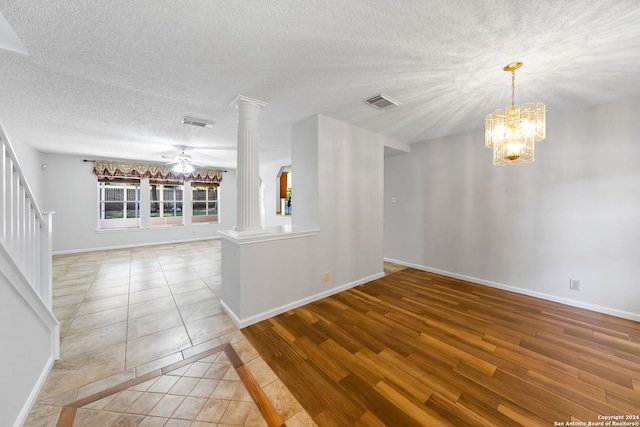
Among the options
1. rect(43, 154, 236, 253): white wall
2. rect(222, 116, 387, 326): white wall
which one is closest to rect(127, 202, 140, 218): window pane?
rect(43, 154, 236, 253): white wall

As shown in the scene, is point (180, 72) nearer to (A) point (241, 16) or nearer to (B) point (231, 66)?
(B) point (231, 66)

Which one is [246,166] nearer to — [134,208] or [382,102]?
[382,102]

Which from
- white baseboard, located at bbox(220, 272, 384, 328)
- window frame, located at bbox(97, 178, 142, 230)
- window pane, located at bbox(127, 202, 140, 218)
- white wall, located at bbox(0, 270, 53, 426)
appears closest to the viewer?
white wall, located at bbox(0, 270, 53, 426)

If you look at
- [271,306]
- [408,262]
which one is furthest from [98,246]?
[408,262]

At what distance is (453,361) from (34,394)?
122 inches

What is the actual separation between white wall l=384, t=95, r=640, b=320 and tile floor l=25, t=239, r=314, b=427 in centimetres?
363

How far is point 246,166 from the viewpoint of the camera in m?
2.64

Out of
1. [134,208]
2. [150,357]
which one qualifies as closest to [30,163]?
[134,208]

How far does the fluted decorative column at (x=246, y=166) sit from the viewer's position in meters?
2.63

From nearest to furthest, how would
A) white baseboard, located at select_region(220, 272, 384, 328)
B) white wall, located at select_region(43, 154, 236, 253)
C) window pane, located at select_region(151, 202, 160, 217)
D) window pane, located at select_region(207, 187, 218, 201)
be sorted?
white baseboard, located at select_region(220, 272, 384, 328) → white wall, located at select_region(43, 154, 236, 253) → window pane, located at select_region(151, 202, 160, 217) → window pane, located at select_region(207, 187, 218, 201)

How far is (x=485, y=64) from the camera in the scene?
78.3 inches

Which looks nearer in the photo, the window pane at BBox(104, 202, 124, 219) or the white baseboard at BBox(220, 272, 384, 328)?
the white baseboard at BBox(220, 272, 384, 328)

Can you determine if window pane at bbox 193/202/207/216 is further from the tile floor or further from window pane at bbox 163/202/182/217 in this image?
the tile floor

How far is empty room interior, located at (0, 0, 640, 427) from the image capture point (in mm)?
1484
